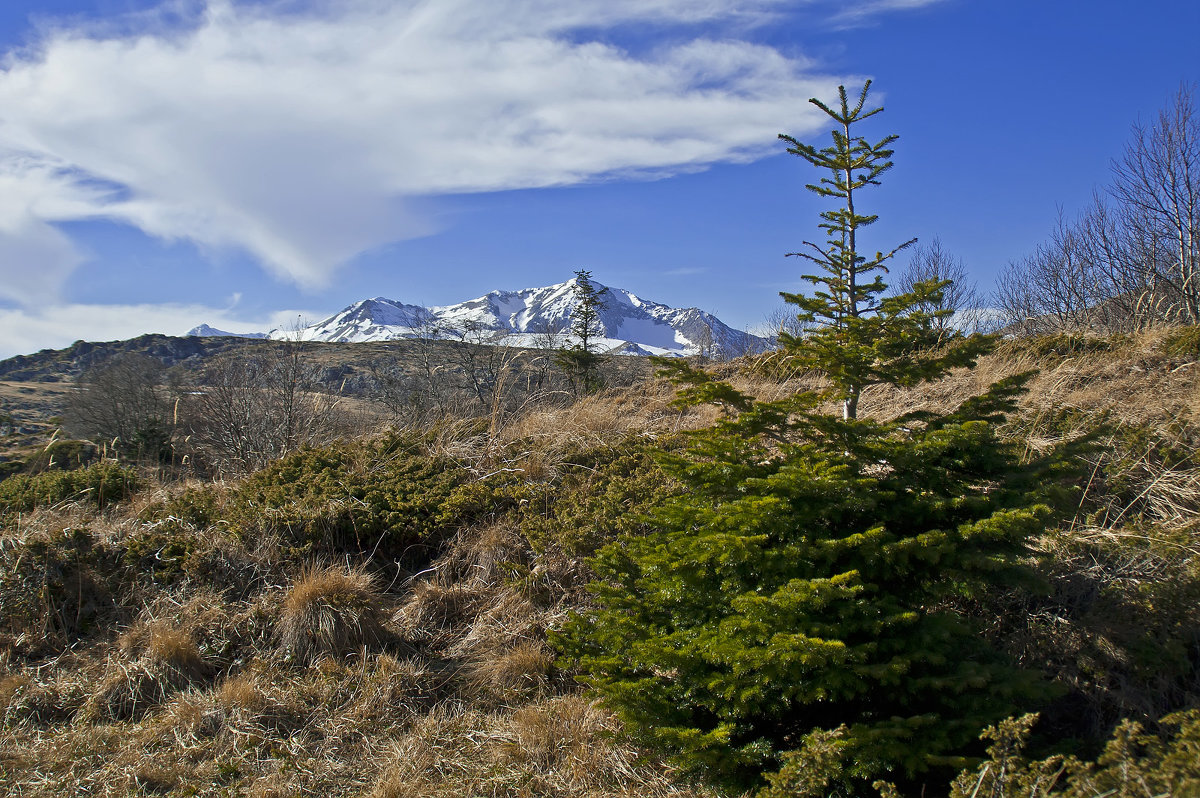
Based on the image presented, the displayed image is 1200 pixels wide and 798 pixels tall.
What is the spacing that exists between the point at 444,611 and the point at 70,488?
447 centimetres

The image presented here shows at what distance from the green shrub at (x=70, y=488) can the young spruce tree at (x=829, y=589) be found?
577cm

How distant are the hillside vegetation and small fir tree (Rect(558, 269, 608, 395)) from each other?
8.23m

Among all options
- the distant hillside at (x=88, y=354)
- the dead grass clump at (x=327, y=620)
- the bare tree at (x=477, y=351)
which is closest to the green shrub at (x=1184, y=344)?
the dead grass clump at (x=327, y=620)

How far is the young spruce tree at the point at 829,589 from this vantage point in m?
2.62

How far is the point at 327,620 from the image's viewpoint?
4.70 metres

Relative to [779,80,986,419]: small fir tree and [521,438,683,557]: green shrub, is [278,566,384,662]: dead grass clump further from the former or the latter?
[779,80,986,419]: small fir tree

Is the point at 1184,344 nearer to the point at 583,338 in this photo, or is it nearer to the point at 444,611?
the point at 444,611

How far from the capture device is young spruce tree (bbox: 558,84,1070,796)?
2.62 meters

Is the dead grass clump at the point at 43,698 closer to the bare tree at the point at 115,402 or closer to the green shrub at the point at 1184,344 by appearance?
the green shrub at the point at 1184,344

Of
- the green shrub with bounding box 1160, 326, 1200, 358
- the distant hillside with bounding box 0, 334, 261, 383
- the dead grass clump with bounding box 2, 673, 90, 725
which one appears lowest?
the dead grass clump with bounding box 2, 673, 90, 725

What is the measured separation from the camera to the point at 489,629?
4.84 metres

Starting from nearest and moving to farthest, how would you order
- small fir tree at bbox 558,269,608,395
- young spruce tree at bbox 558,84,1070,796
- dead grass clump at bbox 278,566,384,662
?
young spruce tree at bbox 558,84,1070,796
dead grass clump at bbox 278,566,384,662
small fir tree at bbox 558,269,608,395

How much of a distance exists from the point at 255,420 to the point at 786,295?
10089 mm

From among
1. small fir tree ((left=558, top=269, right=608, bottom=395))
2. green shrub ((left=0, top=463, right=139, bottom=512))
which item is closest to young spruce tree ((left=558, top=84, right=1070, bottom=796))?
green shrub ((left=0, top=463, right=139, bottom=512))
